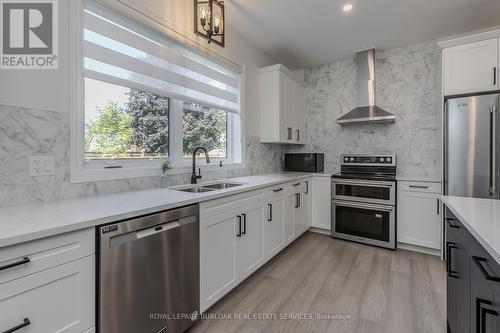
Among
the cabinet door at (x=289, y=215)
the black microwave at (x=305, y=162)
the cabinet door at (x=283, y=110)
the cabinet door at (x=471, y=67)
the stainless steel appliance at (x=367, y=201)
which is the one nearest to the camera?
the cabinet door at (x=471, y=67)

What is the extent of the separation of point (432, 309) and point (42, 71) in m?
3.22

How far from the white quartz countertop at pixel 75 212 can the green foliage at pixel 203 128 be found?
0.96 m

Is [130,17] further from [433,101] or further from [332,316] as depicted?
[433,101]

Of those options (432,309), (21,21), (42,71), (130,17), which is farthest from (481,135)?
(21,21)

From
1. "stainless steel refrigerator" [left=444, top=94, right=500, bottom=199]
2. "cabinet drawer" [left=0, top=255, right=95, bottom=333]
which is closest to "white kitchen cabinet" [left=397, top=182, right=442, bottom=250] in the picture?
"stainless steel refrigerator" [left=444, top=94, right=500, bottom=199]

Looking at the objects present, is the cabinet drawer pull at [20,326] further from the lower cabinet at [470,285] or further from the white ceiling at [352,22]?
the white ceiling at [352,22]

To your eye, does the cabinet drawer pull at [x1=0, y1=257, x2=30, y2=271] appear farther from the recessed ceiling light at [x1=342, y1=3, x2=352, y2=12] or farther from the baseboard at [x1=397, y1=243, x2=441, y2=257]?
the baseboard at [x1=397, y1=243, x2=441, y2=257]

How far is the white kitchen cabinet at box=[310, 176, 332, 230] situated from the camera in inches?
141

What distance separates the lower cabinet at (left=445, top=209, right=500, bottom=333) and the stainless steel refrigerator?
1.42 meters

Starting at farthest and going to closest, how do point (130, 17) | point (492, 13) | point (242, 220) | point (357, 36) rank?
1. point (357, 36)
2. point (492, 13)
3. point (242, 220)
4. point (130, 17)

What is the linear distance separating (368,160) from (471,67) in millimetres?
1505

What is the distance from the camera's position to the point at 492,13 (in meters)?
2.63

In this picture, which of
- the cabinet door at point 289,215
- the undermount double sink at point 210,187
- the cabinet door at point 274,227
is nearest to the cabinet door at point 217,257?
the undermount double sink at point 210,187

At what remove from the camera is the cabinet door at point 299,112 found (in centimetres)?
394
